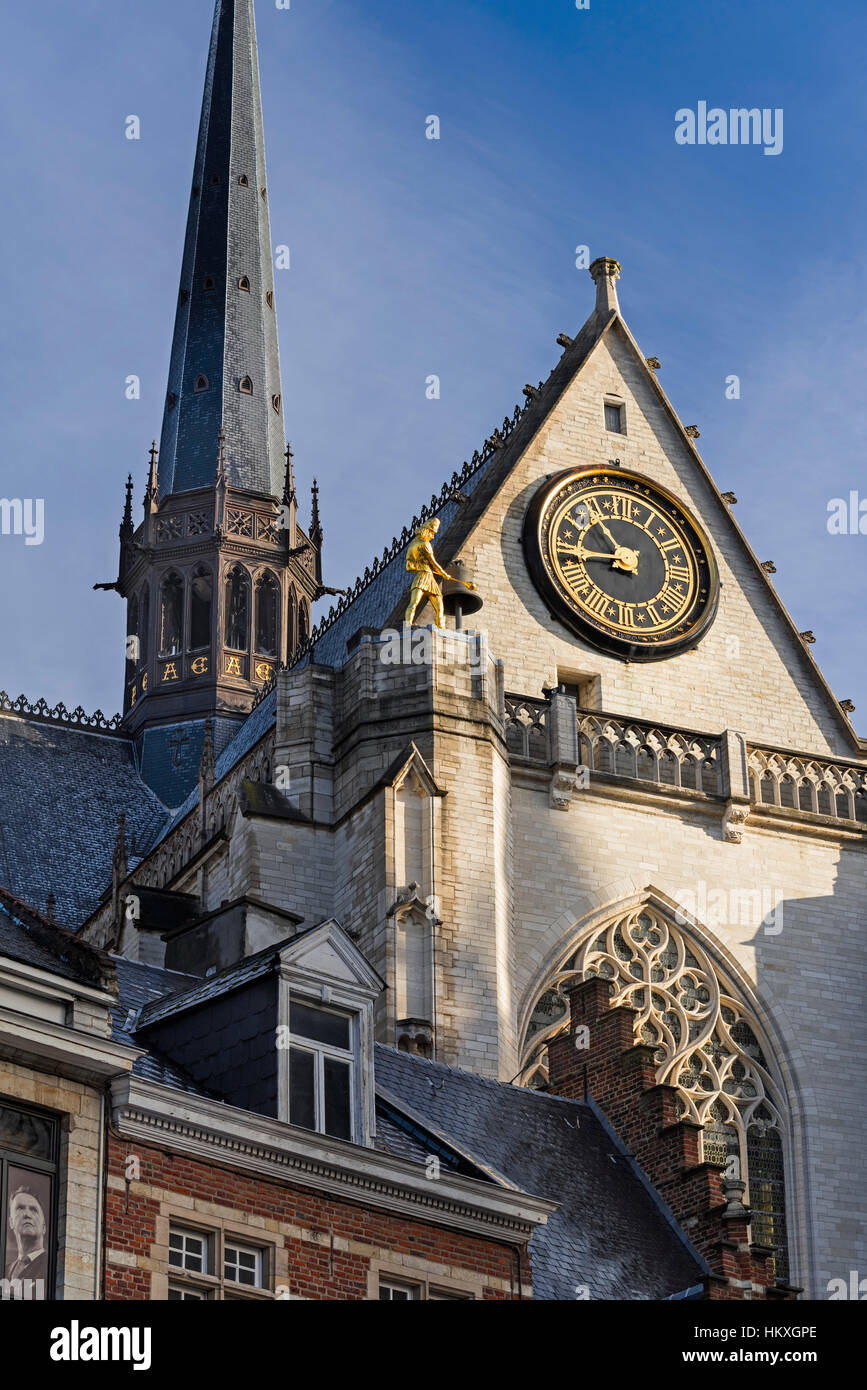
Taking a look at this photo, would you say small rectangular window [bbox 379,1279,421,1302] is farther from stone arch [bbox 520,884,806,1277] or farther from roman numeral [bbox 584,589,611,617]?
roman numeral [bbox 584,589,611,617]

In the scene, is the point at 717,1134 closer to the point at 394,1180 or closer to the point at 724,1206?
the point at 724,1206

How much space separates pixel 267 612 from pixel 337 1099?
40.3m

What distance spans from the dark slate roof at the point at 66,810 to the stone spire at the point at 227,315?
7525 mm

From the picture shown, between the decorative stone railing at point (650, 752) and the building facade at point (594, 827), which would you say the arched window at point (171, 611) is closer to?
the building facade at point (594, 827)

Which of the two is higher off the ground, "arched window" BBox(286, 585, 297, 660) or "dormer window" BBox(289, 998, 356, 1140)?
"arched window" BBox(286, 585, 297, 660)

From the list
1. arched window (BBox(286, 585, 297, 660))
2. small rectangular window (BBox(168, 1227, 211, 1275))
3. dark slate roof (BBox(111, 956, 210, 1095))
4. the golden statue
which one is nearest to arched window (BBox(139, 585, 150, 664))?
arched window (BBox(286, 585, 297, 660))

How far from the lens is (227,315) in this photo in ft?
214

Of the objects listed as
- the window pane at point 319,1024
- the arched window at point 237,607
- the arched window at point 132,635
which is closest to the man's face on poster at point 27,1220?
the window pane at point 319,1024

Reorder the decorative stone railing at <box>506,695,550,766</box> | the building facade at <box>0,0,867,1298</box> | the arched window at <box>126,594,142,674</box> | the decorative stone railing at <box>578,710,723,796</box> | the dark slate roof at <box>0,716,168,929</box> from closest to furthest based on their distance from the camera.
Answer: the building facade at <box>0,0,867,1298</box> < the decorative stone railing at <box>506,695,550,766</box> < the decorative stone railing at <box>578,710,723,796</box> < the dark slate roof at <box>0,716,168,929</box> < the arched window at <box>126,594,142,674</box>

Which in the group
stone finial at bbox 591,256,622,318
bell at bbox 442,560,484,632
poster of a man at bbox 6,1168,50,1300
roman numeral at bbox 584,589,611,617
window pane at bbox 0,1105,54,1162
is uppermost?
stone finial at bbox 591,256,622,318

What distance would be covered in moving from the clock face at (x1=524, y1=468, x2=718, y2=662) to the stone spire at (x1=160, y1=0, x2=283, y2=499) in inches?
836

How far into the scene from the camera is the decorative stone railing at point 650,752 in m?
39.3

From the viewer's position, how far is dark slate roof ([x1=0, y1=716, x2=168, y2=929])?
51469 mm

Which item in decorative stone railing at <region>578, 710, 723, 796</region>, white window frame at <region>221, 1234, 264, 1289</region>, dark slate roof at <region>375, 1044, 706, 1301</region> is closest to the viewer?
white window frame at <region>221, 1234, 264, 1289</region>
